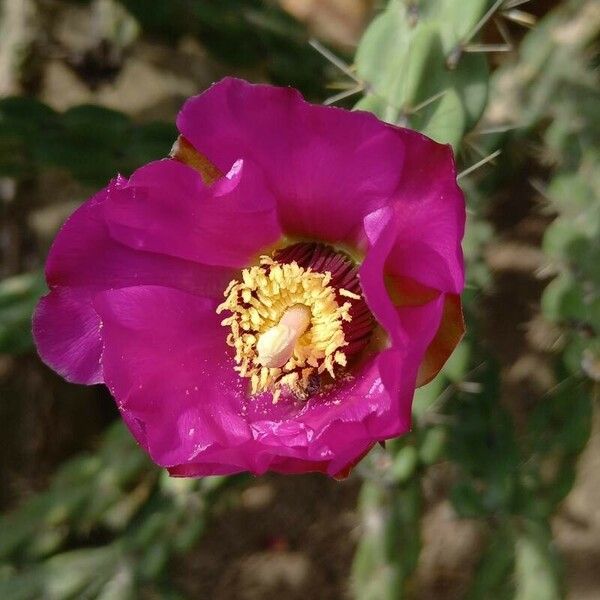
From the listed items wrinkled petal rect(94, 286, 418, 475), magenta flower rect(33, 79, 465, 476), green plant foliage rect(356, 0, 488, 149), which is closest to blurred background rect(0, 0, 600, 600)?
green plant foliage rect(356, 0, 488, 149)

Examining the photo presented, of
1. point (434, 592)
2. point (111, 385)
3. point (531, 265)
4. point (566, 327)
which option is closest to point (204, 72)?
point (531, 265)

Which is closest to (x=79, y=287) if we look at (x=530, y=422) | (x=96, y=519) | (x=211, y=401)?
(x=211, y=401)

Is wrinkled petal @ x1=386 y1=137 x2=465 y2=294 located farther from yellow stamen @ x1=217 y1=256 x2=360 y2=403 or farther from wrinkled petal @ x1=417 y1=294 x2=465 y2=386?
yellow stamen @ x1=217 y1=256 x2=360 y2=403

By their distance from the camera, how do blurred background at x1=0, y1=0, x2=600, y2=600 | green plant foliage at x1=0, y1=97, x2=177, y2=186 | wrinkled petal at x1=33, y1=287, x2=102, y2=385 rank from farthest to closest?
green plant foliage at x1=0, y1=97, x2=177, y2=186 → blurred background at x1=0, y1=0, x2=600, y2=600 → wrinkled petal at x1=33, y1=287, x2=102, y2=385

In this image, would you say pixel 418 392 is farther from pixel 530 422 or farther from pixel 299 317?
pixel 530 422

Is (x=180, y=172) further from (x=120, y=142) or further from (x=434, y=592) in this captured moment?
(x=434, y=592)

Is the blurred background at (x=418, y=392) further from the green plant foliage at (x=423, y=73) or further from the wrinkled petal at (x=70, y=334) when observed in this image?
the wrinkled petal at (x=70, y=334)

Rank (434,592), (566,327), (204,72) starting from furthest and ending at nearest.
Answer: (204,72), (434,592), (566,327)
